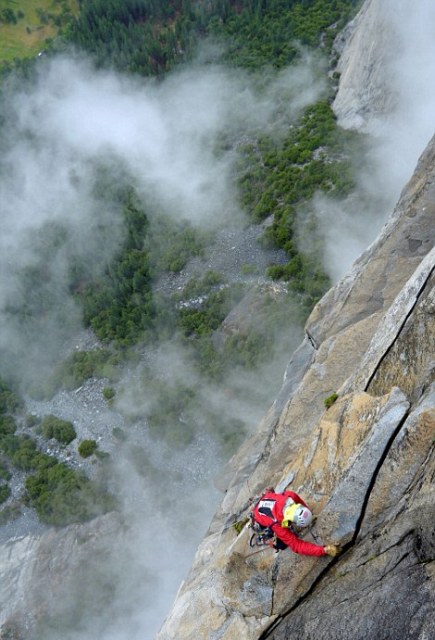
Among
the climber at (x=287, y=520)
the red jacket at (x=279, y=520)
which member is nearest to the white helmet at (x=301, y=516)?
the climber at (x=287, y=520)

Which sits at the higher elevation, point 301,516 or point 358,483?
point 358,483

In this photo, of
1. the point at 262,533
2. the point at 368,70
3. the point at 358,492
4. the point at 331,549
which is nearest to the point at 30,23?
the point at 368,70

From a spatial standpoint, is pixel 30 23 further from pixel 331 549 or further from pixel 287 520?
pixel 331 549

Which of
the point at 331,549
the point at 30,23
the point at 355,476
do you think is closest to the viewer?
the point at 331,549

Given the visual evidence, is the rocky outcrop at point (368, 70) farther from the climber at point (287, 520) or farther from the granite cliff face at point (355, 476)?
the climber at point (287, 520)

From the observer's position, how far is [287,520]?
14.2 meters

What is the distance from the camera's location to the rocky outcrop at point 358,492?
37.6 ft

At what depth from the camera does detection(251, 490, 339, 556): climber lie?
46.1 feet

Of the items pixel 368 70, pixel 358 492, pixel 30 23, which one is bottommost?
pixel 358 492

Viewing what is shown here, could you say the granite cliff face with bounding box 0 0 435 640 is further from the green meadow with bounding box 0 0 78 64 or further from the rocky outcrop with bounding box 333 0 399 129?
the green meadow with bounding box 0 0 78 64

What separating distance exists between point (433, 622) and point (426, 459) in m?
3.89

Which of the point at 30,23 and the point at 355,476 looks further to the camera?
the point at 30,23

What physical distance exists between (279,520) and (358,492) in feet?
8.04

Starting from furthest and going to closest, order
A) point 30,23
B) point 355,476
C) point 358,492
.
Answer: point 30,23, point 355,476, point 358,492
